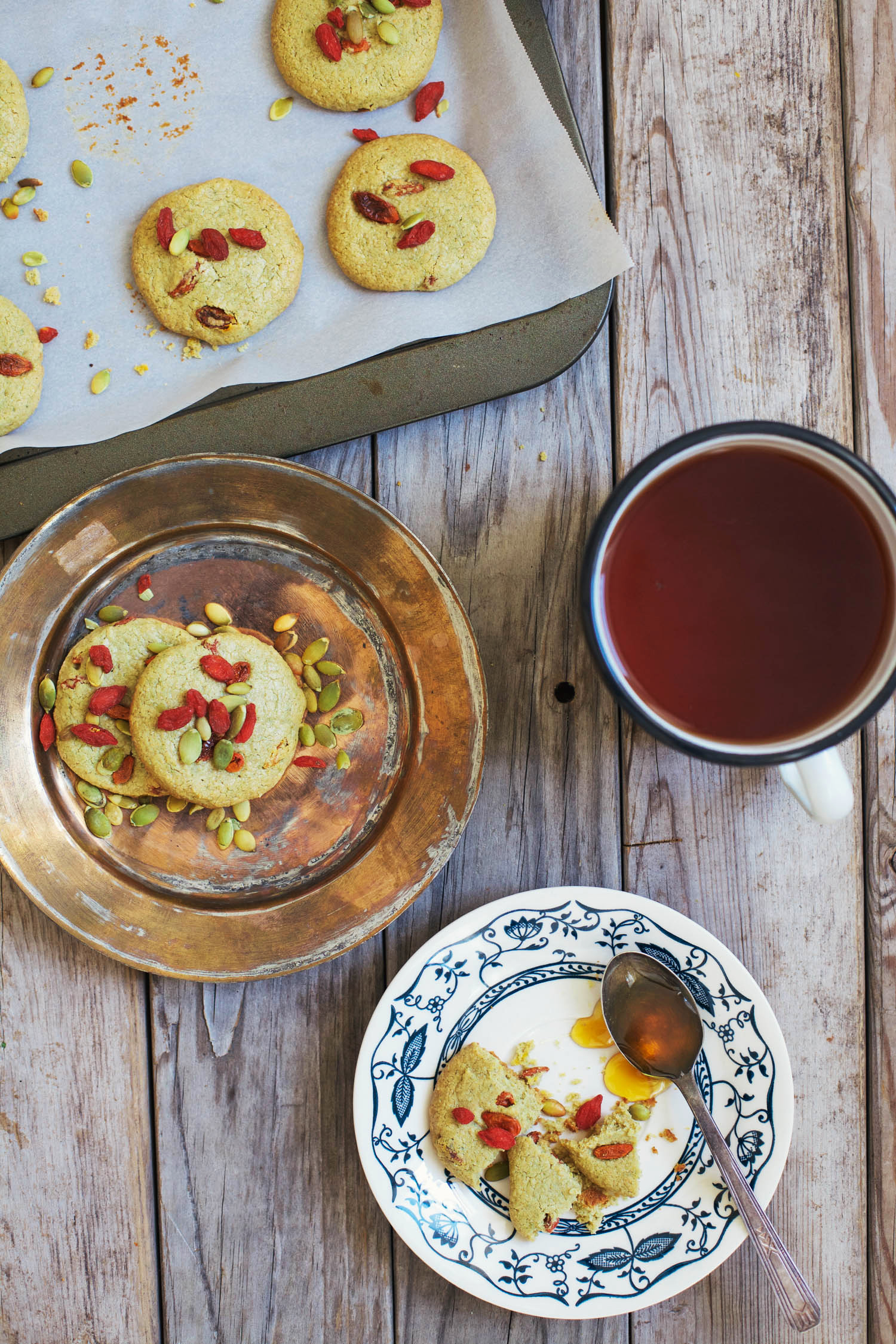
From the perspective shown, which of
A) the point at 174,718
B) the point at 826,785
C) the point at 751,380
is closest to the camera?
the point at 826,785

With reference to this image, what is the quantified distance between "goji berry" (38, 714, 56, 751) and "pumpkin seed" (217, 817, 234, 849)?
0.21m

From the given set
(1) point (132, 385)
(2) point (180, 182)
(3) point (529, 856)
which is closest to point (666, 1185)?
(3) point (529, 856)

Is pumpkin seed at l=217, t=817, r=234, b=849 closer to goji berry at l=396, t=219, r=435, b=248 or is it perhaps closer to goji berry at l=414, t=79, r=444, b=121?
goji berry at l=396, t=219, r=435, b=248

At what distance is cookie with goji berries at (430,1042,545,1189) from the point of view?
982 millimetres

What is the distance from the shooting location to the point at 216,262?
3.22 feet

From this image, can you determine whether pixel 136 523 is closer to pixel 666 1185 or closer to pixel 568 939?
pixel 568 939

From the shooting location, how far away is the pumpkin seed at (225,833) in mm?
1009

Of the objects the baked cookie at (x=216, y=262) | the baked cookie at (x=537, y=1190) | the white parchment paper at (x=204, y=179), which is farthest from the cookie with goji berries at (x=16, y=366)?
the baked cookie at (x=537, y=1190)

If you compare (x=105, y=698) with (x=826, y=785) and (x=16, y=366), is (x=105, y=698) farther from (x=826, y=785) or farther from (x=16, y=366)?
(x=826, y=785)

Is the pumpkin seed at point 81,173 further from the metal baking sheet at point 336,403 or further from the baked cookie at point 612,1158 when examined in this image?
the baked cookie at point 612,1158

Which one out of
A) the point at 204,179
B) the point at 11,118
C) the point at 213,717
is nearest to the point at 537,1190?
the point at 213,717

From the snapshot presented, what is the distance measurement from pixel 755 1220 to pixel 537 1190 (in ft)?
0.78

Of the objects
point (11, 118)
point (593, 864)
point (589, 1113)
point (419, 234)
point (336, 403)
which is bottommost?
point (589, 1113)

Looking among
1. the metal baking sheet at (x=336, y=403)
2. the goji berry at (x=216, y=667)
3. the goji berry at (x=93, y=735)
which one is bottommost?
the goji berry at (x=93, y=735)
